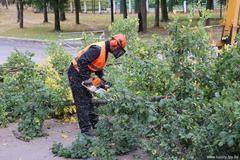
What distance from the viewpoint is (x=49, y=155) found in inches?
275

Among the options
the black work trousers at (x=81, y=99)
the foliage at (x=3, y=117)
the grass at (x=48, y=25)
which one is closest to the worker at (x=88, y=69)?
the black work trousers at (x=81, y=99)

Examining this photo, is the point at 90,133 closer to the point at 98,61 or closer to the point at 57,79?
the point at 98,61

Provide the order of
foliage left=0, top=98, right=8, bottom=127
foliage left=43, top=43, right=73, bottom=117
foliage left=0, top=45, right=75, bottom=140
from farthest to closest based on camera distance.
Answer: foliage left=0, top=98, right=8, bottom=127
foliage left=43, top=43, right=73, bottom=117
foliage left=0, top=45, right=75, bottom=140

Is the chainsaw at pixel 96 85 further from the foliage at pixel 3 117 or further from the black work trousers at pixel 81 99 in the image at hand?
the foliage at pixel 3 117

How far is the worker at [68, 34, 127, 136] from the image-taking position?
23.5ft

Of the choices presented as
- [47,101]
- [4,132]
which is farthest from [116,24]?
[4,132]

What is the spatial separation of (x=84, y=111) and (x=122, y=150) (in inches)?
41.5

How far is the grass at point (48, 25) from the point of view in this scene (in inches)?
1158

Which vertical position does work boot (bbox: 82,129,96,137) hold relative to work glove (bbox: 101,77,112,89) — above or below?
below

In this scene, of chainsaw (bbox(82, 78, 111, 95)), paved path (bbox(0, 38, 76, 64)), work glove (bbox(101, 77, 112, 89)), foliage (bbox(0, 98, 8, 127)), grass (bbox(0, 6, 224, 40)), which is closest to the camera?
chainsaw (bbox(82, 78, 111, 95))

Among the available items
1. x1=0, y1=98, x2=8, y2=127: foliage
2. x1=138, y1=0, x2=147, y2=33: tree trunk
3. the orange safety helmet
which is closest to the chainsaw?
the orange safety helmet

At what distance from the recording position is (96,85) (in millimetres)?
7344

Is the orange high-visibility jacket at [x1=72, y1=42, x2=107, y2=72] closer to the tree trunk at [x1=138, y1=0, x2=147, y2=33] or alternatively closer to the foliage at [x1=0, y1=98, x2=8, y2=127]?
the foliage at [x1=0, y1=98, x2=8, y2=127]

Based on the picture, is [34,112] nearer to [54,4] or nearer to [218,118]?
[218,118]
